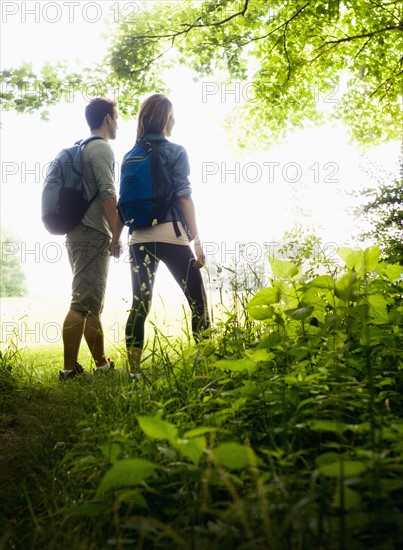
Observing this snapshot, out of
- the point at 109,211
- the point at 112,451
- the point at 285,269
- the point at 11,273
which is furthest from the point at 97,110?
the point at 11,273

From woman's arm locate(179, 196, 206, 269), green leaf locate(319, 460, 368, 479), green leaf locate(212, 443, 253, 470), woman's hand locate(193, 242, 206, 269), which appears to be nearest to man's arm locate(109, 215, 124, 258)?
woman's arm locate(179, 196, 206, 269)

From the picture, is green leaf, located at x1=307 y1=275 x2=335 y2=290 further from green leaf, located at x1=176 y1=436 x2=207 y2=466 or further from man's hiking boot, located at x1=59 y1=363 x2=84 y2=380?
man's hiking boot, located at x1=59 y1=363 x2=84 y2=380

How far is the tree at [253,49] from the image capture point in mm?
6637

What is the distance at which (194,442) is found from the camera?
1138mm

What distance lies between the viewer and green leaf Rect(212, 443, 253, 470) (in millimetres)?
1052

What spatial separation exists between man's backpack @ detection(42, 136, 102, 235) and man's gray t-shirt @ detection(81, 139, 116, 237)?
5 centimetres

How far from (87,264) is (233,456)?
3.57 m

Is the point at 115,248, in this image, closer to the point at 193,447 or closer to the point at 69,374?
the point at 69,374

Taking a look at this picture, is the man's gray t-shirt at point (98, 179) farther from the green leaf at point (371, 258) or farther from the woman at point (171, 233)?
the green leaf at point (371, 258)

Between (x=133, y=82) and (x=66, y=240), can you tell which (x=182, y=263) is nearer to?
(x=66, y=240)

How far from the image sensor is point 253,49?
7809 millimetres

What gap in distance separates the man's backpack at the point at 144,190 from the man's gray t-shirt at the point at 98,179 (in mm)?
428

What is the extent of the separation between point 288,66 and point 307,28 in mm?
637

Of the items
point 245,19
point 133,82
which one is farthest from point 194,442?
point 133,82
